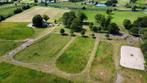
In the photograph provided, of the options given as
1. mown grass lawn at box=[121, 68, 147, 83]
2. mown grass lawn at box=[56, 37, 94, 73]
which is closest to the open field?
mown grass lawn at box=[56, 37, 94, 73]

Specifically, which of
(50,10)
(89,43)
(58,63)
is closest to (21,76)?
(58,63)

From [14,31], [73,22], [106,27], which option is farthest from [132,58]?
[14,31]

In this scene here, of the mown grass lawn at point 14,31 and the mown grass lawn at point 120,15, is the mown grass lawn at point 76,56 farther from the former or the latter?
the mown grass lawn at point 120,15

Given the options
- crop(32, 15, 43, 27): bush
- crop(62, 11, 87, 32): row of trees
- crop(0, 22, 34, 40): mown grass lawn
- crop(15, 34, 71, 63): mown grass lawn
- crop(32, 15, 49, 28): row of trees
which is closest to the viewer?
crop(15, 34, 71, 63): mown grass lawn

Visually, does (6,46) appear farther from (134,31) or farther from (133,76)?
(134,31)

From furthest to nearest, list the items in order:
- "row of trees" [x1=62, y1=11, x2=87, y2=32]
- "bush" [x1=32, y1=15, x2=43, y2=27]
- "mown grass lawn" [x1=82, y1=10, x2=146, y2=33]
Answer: "mown grass lawn" [x1=82, y1=10, x2=146, y2=33] < "bush" [x1=32, y1=15, x2=43, y2=27] < "row of trees" [x1=62, y1=11, x2=87, y2=32]

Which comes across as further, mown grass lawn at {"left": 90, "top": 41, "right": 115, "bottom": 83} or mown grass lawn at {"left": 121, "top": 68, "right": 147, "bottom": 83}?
mown grass lawn at {"left": 90, "top": 41, "right": 115, "bottom": 83}

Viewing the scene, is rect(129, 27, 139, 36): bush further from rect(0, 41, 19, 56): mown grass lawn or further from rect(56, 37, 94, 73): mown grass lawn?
rect(0, 41, 19, 56): mown grass lawn
